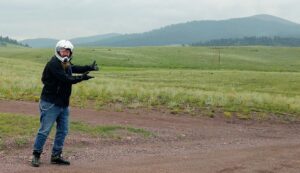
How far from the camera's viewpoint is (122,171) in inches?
378

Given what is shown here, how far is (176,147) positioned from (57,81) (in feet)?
14.0

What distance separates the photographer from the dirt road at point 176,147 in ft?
33.4

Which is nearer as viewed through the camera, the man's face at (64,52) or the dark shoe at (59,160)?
the man's face at (64,52)

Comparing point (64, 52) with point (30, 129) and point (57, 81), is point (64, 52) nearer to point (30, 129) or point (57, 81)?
point (57, 81)

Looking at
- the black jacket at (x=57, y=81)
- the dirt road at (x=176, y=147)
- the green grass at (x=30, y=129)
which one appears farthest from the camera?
the green grass at (x=30, y=129)

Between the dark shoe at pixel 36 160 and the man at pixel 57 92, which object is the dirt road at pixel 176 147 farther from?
the man at pixel 57 92

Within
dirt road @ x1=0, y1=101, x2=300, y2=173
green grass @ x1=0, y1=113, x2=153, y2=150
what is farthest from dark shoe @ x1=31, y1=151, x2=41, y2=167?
green grass @ x1=0, y1=113, x2=153, y2=150

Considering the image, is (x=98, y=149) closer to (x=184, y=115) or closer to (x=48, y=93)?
(x=48, y=93)

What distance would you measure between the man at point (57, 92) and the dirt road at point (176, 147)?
1.18ft

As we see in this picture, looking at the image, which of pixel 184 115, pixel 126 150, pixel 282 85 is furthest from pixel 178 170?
pixel 282 85

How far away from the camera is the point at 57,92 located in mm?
9688

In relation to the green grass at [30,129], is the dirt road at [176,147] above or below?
below

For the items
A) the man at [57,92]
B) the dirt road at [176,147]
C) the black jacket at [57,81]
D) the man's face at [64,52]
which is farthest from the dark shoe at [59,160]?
the man's face at [64,52]

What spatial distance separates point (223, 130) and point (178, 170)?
21.1ft
